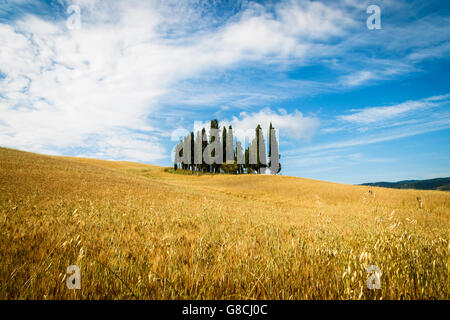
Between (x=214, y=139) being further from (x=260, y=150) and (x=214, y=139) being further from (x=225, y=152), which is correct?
(x=260, y=150)

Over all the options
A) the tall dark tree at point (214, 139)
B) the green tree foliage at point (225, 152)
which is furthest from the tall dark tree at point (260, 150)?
the tall dark tree at point (214, 139)

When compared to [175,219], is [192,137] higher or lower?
higher

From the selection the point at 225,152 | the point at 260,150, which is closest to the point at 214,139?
the point at 225,152

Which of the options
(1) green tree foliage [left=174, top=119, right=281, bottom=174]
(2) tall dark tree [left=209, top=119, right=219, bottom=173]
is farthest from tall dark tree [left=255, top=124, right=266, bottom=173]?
(2) tall dark tree [left=209, top=119, right=219, bottom=173]

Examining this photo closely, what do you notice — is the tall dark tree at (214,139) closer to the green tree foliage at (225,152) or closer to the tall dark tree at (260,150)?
the green tree foliage at (225,152)

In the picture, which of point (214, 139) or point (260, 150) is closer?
point (260, 150)

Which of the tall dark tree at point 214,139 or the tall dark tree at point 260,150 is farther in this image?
the tall dark tree at point 214,139

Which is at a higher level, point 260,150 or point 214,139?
point 214,139

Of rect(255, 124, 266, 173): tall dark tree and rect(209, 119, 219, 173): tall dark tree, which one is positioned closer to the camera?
rect(255, 124, 266, 173): tall dark tree

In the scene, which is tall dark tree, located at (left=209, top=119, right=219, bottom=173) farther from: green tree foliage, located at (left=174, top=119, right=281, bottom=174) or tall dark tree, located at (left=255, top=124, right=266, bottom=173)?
tall dark tree, located at (left=255, top=124, right=266, bottom=173)
